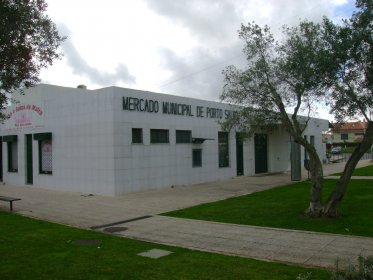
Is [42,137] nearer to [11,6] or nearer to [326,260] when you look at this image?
[11,6]

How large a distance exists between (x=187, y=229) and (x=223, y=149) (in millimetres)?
15535

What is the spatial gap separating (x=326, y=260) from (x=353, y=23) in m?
5.53

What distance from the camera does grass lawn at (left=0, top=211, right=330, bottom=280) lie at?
6.37 metres

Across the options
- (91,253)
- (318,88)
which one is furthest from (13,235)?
(318,88)

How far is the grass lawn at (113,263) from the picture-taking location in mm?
6371

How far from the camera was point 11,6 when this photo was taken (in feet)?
22.0

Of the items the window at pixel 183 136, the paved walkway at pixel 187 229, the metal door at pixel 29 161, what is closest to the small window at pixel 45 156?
the metal door at pixel 29 161

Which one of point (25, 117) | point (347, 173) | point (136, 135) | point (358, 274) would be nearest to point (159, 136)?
point (136, 135)

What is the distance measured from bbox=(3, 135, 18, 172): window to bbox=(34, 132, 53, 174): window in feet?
9.53

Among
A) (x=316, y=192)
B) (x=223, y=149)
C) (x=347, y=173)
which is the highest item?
(x=223, y=149)

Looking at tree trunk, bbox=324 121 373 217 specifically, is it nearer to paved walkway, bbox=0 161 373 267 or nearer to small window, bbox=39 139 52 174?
paved walkway, bbox=0 161 373 267

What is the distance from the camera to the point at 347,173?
1073 cm

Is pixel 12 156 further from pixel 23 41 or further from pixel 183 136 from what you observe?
pixel 23 41

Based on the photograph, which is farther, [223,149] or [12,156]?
[223,149]
